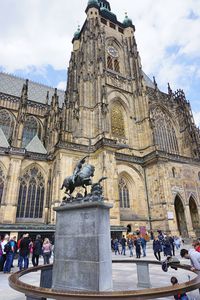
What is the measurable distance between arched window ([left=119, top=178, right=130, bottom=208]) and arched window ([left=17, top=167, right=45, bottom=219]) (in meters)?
9.15

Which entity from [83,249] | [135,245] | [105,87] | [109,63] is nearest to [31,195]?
[135,245]

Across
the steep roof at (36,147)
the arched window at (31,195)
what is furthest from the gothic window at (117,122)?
the arched window at (31,195)

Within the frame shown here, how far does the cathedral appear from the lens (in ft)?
70.3

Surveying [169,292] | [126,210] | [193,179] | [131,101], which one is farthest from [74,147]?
[169,292]

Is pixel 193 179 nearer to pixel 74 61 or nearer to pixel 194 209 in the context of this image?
pixel 194 209

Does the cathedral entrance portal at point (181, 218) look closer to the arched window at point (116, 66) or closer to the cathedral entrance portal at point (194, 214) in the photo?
the cathedral entrance portal at point (194, 214)

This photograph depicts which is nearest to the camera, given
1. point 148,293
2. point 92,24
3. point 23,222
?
point 148,293

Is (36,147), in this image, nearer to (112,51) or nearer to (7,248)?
(7,248)

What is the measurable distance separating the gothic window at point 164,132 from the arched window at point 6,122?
69.8ft

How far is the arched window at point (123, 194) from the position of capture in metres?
23.6

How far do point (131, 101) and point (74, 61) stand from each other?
12.8 metres

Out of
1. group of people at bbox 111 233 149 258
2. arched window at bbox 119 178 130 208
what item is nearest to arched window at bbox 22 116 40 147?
arched window at bbox 119 178 130 208

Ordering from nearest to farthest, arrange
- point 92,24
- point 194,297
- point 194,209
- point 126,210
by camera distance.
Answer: point 194,297
point 126,210
point 194,209
point 92,24

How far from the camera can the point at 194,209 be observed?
26422 mm
